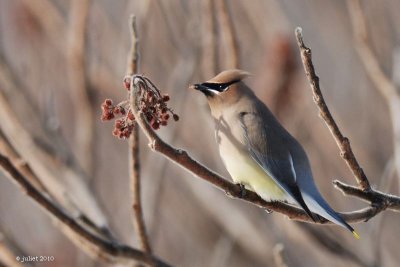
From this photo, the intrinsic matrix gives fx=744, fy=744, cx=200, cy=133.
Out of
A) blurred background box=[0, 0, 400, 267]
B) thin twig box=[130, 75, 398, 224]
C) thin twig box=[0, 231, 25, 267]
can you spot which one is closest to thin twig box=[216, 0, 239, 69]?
blurred background box=[0, 0, 400, 267]

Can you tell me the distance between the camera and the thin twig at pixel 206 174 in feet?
6.60

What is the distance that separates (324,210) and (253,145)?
1.83 feet

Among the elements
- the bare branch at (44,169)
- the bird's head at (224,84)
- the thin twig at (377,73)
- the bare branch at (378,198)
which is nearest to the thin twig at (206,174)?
the bare branch at (378,198)

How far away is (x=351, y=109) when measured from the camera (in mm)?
5148

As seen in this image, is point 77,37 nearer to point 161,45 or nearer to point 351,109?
point 161,45

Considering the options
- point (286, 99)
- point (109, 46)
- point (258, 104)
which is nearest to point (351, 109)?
point (286, 99)

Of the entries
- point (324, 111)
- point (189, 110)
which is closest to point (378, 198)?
point (324, 111)

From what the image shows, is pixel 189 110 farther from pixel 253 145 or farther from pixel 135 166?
pixel 135 166

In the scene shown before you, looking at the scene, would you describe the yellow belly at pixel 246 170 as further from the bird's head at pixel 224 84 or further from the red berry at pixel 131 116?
the red berry at pixel 131 116

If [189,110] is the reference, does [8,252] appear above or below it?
below

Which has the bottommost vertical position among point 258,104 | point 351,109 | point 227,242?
point 227,242

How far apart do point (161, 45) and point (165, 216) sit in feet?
4.88

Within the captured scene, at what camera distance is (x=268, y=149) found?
304 centimetres

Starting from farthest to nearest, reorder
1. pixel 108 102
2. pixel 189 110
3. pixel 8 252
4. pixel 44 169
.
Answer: pixel 189 110 → pixel 44 169 → pixel 8 252 → pixel 108 102
